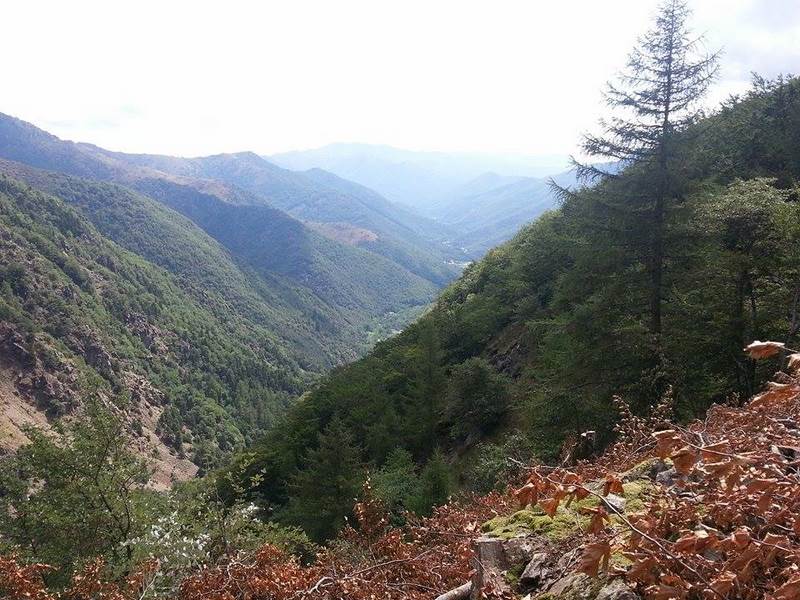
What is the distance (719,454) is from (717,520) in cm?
95

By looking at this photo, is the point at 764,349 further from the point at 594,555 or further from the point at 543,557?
the point at 543,557

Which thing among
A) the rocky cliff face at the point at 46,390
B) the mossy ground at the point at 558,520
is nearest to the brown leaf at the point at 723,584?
the mossy ground at the point at 558,520

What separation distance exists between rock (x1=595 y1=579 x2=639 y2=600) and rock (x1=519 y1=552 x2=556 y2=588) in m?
0.51

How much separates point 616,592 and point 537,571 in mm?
702

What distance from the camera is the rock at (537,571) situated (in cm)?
294

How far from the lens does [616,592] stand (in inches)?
93.4

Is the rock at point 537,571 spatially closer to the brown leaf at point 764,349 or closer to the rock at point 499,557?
the rock at point 499,557

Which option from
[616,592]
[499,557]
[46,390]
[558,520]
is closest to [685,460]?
[616,592]

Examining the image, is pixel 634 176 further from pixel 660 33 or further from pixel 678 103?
pixel 660 33

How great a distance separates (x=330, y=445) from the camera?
23.6 m

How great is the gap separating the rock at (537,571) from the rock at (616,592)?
1.67ft

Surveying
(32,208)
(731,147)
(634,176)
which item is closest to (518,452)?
(634,176)

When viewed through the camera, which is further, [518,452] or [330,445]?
[330,445]

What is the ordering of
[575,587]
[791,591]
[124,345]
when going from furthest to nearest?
[124,345], [575,587], [791,591]
